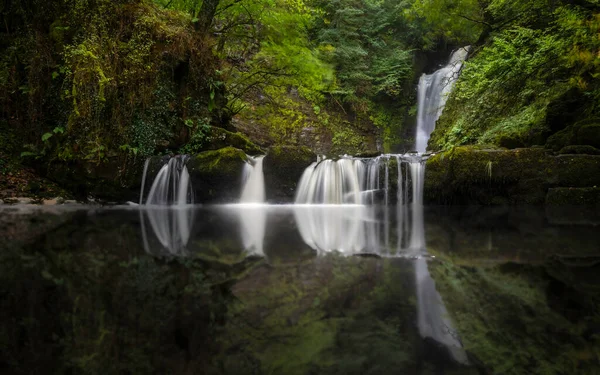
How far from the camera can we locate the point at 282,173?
10.4 meters

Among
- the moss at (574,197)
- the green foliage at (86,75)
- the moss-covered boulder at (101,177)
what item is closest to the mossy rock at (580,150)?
the moss at (574,197)

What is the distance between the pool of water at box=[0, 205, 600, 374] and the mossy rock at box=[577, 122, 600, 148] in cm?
704

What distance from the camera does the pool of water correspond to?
0.94 m

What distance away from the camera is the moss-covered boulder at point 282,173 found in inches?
406

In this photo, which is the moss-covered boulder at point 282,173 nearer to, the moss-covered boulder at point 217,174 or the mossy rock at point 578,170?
the moss-covered boulder at point 217,174

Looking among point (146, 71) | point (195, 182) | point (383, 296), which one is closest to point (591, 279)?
point (383, 296)

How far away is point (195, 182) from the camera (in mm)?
9648

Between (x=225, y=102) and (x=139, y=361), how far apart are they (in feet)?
38.8

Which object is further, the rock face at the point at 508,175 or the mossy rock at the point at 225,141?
the mossy rock at the point at 225,141

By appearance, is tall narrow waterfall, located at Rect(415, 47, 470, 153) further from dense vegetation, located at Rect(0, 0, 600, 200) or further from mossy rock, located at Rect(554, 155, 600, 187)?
mossy rock, located at Rect(554, 155, 600, 187)

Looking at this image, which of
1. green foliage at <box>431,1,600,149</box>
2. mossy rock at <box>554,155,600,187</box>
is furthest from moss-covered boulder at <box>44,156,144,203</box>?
mossy rock at <box>554,155,600,187</box>

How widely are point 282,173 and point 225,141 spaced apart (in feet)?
7.50

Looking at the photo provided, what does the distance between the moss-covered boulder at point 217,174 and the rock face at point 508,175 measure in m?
5.66

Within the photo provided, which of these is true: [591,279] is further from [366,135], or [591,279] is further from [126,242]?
→ [366,135]
